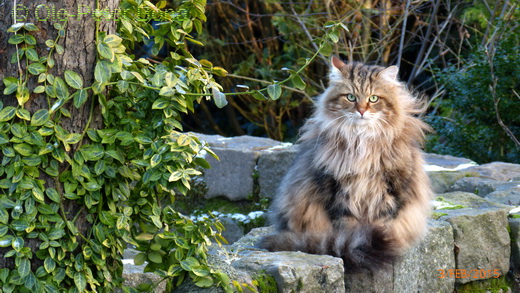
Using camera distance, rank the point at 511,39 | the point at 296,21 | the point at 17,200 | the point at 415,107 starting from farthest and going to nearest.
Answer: the point at 296,21
the point at 511,39
the point at 415,107
the point at 17,200

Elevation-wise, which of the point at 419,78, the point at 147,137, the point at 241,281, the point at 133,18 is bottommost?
the point at 419,78

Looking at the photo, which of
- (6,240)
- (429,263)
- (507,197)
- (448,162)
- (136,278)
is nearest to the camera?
(6,240)

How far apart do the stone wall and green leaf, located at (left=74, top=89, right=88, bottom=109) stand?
773mm

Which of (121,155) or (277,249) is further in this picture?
(277,249)

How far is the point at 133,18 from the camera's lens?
2367mm

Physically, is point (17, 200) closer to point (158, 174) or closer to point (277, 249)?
point (158, 174)

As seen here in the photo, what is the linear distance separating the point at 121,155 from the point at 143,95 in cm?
24

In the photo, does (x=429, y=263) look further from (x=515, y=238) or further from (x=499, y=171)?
(x=499, y=171)

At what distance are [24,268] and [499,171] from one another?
3.96 m

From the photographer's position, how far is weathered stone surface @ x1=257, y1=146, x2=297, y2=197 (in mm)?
4891

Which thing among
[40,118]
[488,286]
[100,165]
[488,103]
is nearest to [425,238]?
[488,286]

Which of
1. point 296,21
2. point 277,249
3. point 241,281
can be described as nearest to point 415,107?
point 277,249

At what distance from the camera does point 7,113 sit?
2049mm

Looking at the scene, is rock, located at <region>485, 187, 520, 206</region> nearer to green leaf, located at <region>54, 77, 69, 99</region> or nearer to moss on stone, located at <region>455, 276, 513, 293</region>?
moss on stone, located at <region>455, 276, 513, 293</region>
